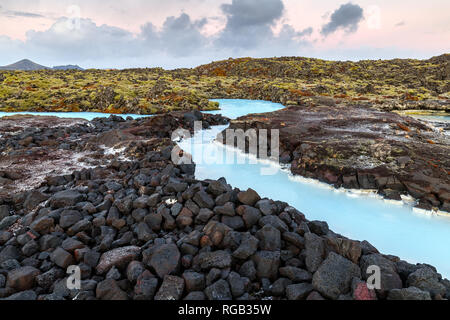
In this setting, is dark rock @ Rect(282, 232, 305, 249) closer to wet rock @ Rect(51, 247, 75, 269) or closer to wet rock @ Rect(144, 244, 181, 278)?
wet rock @ Rect(144, 244, 181, 278)

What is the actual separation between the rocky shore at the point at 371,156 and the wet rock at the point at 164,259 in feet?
20.5

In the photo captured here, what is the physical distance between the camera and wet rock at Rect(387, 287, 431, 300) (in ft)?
10.8

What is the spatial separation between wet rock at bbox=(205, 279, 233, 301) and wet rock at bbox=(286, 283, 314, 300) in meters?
0.80

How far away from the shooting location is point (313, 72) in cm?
7012

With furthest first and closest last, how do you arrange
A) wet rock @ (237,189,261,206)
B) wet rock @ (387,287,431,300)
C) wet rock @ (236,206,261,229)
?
wet rock @ (237,189,261,206) → wet rock @ (236,206,261,229) → wet rock @ (387,287,431,300)

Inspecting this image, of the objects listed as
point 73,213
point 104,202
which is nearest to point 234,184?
point 104,202

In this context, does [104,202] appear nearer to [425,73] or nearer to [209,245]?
[209,245]

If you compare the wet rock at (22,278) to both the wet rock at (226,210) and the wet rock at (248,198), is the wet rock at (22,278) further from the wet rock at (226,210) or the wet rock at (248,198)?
the wet rock at (248,198)

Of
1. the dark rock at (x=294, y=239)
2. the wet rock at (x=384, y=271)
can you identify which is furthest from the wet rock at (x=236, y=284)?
the wet rock at (x=384, y=271)

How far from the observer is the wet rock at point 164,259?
393 centimetres

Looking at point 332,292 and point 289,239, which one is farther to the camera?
point 289,239

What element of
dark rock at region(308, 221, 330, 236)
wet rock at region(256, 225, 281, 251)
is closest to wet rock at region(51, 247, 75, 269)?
wet rock at region(256, 225, 281, 251)

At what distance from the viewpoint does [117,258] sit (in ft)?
14.0

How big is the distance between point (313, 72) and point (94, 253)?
75.1 meters
